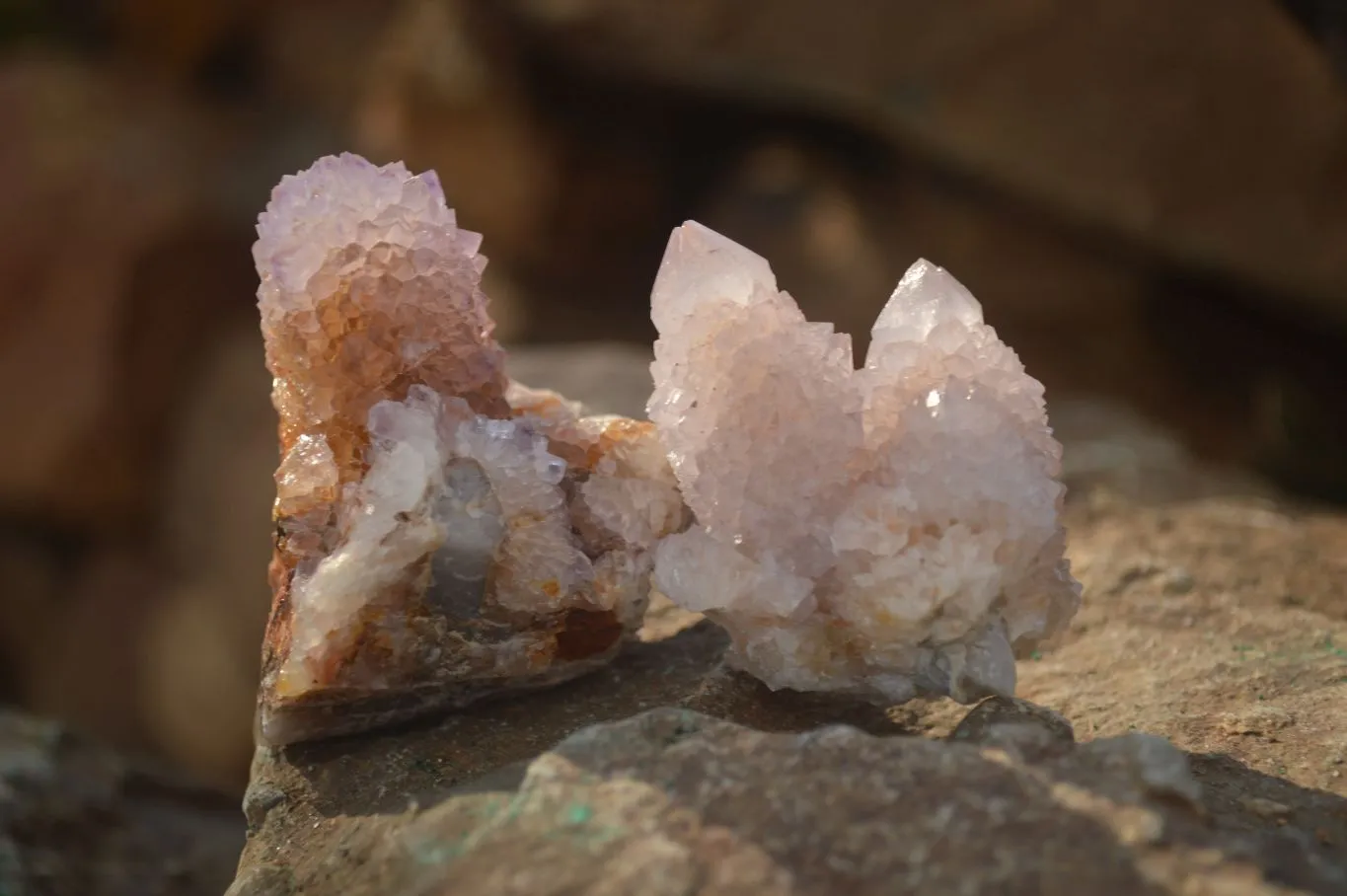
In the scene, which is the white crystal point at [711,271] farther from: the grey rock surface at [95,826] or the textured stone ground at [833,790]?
the grey rock surface at [95,826]

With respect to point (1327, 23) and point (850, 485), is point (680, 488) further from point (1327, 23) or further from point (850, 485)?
point (1327, 23)

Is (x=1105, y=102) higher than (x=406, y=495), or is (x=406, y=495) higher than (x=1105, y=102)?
(x=1105, y=102)

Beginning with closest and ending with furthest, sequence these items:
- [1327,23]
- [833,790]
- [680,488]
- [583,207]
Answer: [833,790] → [680,488] → [1327,23] → [583,207]

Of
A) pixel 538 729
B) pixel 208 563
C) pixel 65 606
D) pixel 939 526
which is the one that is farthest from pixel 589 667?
pixel 65 606

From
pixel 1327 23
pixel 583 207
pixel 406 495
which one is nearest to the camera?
pixel 406 495

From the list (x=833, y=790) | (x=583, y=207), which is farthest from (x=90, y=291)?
(x=833, y=790)

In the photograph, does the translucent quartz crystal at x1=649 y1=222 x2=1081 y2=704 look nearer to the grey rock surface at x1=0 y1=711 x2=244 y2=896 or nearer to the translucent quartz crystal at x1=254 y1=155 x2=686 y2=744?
the translucent quartz crystal at x1=254 y1=155 x2=686 y2=744

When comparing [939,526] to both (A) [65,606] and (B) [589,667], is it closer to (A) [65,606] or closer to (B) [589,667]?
(B) [589,667]
